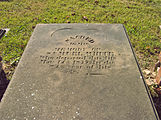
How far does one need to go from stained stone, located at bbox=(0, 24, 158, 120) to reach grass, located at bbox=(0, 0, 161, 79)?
1244 millimetres

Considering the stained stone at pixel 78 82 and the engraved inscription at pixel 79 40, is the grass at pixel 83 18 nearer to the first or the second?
the stained stone at pixel 78 82

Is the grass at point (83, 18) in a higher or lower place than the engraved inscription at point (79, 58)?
lower

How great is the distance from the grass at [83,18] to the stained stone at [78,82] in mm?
1244

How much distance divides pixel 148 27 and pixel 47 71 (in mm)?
3547

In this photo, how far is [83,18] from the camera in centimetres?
477

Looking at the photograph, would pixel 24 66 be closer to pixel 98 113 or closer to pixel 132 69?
pixel 98 113

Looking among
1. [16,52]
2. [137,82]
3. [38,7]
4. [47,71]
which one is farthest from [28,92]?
[38,7]

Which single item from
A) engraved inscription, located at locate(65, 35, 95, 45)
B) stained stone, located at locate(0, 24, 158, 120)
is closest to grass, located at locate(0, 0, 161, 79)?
stained stone, located at locate(0, 24, 158, 120)

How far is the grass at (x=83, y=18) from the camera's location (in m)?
3.66

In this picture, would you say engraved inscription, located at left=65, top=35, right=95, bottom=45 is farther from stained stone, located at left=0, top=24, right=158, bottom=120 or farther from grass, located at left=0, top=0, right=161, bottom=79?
grass, located at left=0, top=0, right=161, bottom=79

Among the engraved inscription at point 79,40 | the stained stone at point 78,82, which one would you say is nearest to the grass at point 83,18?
the stained stone at point 78,82

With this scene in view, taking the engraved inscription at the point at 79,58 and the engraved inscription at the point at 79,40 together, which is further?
the engraved inscription at the point at 79,40

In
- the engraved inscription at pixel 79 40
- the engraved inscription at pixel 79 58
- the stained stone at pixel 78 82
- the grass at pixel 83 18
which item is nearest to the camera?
the stained stone at pixel 78 82

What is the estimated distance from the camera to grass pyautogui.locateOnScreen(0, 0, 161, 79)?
3.66 metres
